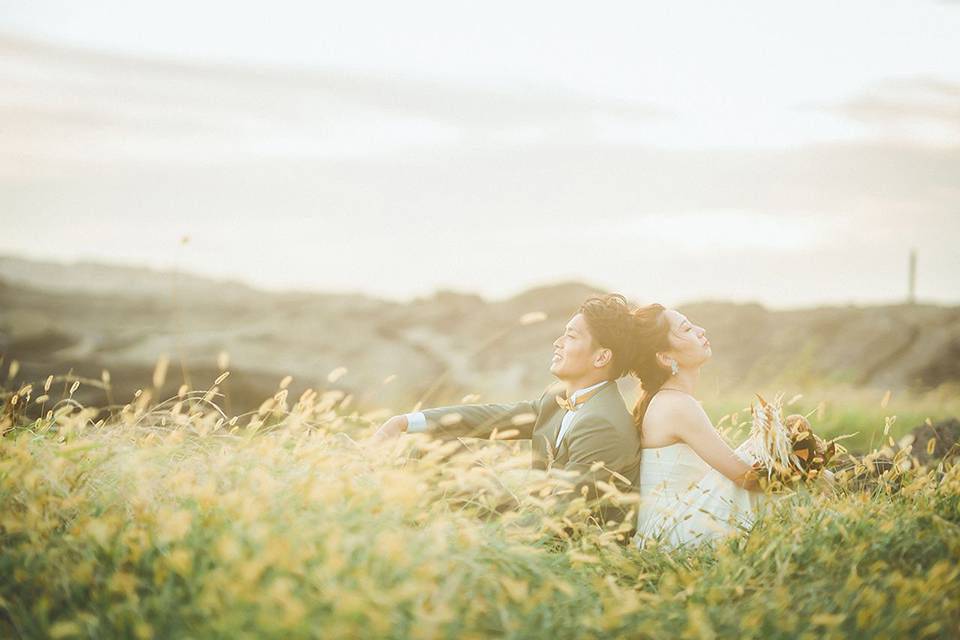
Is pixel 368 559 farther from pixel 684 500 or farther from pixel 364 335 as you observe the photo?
pixel 364 335

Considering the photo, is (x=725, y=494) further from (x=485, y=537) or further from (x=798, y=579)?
(x=485, y=537)

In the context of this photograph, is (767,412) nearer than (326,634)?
No

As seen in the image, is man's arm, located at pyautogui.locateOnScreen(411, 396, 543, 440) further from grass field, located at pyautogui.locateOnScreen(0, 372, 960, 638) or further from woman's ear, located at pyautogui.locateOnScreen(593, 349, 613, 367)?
grass field, located at pyautogui.locateOnScreen(0, 372, 960, 638)

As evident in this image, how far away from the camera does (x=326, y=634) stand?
8.71 feet

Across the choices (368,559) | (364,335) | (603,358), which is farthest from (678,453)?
(364,335)

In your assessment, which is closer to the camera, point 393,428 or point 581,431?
point 581,431

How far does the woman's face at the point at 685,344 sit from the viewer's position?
5164 millimetres

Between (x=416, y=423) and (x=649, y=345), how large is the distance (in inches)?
57.5

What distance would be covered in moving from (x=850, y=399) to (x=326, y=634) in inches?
388

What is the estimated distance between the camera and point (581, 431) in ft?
15.9

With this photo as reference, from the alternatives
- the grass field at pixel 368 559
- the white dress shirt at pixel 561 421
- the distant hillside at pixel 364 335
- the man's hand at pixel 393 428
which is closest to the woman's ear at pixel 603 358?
the white dress shirt at pixel 561 421

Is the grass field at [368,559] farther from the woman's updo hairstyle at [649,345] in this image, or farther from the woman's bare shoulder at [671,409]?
the woman's updo hairstyle at [649,345]

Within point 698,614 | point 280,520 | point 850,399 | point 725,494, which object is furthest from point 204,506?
point 850,399

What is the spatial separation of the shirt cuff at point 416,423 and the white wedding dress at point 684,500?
4.29 feet
